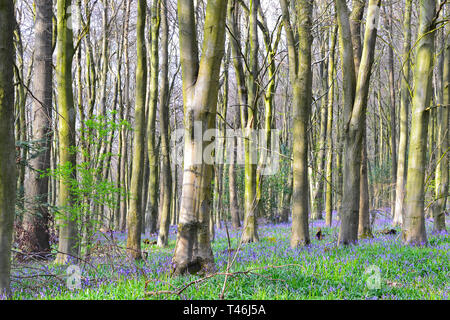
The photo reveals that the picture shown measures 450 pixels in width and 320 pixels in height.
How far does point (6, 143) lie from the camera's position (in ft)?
13.3

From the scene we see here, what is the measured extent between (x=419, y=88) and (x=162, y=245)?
26.3 ft

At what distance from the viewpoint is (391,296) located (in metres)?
4.22

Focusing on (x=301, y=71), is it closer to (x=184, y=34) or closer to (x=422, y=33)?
(x=422, y=33)

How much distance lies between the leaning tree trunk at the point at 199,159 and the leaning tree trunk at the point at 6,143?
2179 millimetres

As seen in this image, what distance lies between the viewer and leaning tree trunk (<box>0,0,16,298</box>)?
400cm

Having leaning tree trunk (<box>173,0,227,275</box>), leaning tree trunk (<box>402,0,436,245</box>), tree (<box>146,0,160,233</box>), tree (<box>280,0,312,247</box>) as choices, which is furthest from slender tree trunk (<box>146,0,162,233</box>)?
leaning tree trunk (<box>402,0,436,245</box>)

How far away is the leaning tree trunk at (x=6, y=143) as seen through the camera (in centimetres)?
400

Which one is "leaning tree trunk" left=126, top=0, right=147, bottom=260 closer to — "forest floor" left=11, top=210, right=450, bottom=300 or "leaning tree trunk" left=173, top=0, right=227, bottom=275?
"forest floor" left=11, top=210, right=450, bottom=300

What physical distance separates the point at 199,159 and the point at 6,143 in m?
2.46

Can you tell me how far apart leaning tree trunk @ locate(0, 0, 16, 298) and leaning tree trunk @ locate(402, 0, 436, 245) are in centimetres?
738

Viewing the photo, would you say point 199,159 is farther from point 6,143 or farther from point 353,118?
point 353,118

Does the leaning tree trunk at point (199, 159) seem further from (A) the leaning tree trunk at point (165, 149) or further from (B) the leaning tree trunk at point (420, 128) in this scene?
(A) the leaning tree trunk at point (165, 149)
